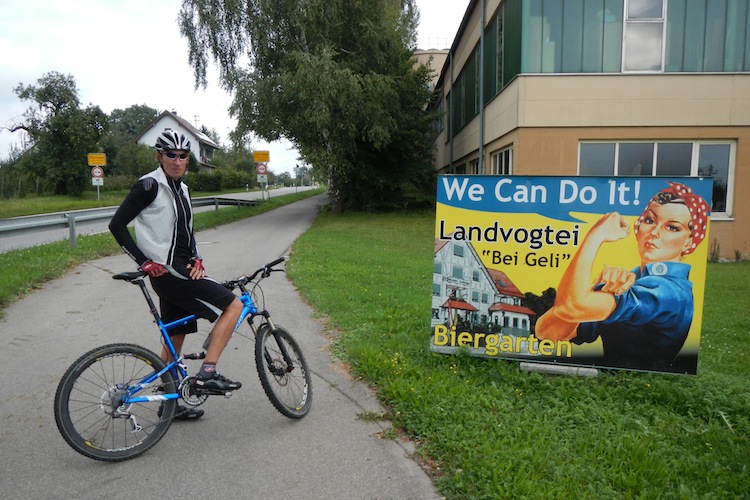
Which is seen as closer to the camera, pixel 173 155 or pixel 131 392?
pixel 131 392

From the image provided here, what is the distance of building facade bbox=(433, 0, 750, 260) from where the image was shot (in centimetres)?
1416

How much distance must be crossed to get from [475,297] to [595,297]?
37.9 inches

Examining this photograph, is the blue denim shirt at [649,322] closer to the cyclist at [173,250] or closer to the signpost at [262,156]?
the cyclist at [173,250]

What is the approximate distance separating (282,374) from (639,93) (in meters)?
13.6

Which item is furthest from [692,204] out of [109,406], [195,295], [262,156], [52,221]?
[262,156]

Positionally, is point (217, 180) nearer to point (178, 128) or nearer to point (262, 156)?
point (178, 128)

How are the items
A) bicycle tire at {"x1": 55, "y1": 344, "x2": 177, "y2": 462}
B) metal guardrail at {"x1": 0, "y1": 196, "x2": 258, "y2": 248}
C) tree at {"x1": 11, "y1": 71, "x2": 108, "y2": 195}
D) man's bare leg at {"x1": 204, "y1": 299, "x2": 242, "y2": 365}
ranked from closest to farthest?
bicycle tire at {"x1": 55, "y1": 344, "x2": 177, "y2": 462}, man's bare leg at {"x1": 204, "y1": 299, "x2": 242, "y2": 365}, metal guardrail at {"x1": 0, "y1": 196, "x2": 258, "y2": 248}, tree at {"x1": 11, "y1": 71, "x2": 108, "y2": 195}

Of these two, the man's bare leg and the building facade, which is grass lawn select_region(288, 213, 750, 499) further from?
the building facade

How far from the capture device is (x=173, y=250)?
142 inches

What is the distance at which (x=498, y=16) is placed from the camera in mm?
17312

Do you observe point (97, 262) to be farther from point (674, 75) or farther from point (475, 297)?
point (674, 75)

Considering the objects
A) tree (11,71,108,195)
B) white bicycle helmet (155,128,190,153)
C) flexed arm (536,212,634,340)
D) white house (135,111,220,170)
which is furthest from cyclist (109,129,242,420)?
white house (135,111,220,170)

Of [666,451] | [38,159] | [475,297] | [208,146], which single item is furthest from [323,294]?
[208,146]

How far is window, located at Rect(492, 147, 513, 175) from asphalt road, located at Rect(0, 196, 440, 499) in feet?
38.3
